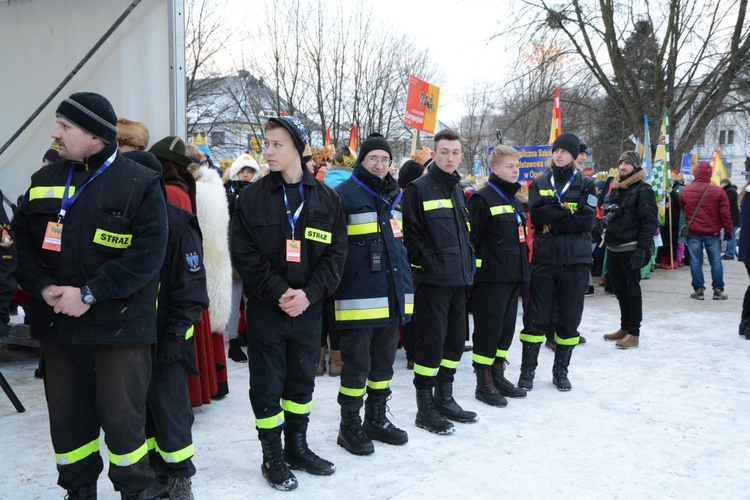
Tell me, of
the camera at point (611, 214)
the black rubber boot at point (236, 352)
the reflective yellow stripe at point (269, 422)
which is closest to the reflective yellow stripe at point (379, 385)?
the reflective yellow stripe at point (269, 422)

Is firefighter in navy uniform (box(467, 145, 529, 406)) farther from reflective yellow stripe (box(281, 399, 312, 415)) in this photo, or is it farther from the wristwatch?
the wristwatch

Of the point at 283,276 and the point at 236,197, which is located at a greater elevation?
the point at 236,197

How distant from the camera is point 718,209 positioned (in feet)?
35.2

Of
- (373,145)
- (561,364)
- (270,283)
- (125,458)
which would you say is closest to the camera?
(125,458)

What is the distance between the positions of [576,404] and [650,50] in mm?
20613

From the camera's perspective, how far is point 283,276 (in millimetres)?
3725

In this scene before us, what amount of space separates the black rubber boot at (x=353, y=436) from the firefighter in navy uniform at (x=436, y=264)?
63cm

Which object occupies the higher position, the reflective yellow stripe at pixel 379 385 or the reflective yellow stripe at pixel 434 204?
the reflective yellow stripe at pixel 434 204

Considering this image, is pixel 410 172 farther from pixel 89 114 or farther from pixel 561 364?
pixel 89 114

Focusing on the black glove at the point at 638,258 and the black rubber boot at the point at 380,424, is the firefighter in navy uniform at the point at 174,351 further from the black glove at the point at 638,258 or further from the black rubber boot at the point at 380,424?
the black glove at the point at 638,258

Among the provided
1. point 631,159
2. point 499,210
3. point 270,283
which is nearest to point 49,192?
point 270,283

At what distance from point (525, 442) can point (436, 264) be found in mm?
1383

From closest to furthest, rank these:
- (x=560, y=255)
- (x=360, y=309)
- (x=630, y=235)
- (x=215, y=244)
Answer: (x=360, y=309) < (x=215, y=244) < (x=560, y=255) < (x=630, y=235)

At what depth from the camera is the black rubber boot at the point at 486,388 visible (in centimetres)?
538
